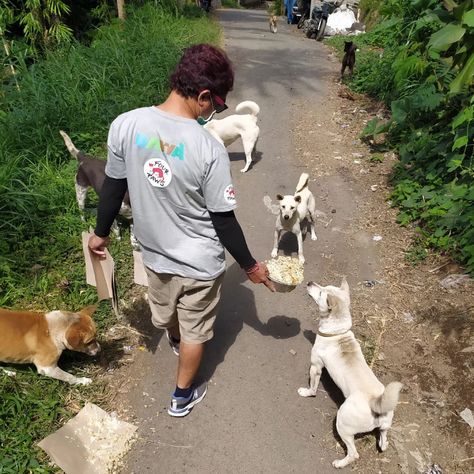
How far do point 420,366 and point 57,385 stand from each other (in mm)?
2938

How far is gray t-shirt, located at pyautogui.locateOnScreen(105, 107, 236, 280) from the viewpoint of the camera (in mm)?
1920

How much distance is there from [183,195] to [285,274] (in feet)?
4.09

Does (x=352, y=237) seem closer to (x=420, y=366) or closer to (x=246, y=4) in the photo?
(x=420, y=366)

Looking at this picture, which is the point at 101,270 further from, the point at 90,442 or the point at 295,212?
the point at 295,212

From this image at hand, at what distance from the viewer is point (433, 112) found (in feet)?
19.4

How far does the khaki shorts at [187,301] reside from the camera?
2389mm

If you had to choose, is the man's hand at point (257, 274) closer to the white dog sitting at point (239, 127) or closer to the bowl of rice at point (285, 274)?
the bowl of rice at point (285, 274)

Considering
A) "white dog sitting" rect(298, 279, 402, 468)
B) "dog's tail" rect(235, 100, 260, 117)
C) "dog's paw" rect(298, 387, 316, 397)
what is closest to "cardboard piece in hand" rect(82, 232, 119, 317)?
"white dog sitting" rect(298, 279, 402, 468)

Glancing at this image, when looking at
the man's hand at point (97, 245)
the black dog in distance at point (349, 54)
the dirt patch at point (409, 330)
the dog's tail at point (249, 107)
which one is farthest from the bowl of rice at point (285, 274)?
the black dog in distance at point (349, 54)

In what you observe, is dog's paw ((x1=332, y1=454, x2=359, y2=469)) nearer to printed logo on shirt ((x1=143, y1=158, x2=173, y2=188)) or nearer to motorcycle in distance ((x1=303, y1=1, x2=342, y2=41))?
printed logo on shirt ((x1=143, y1=158, x2=173, y2=188))

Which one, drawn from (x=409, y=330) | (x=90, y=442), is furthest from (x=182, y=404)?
(x=409, y=330)

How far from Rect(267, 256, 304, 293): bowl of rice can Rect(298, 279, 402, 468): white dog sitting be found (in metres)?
0.17

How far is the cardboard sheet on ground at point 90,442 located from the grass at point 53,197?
0.09m

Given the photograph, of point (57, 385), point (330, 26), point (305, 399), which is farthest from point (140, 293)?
point (330, 26)
